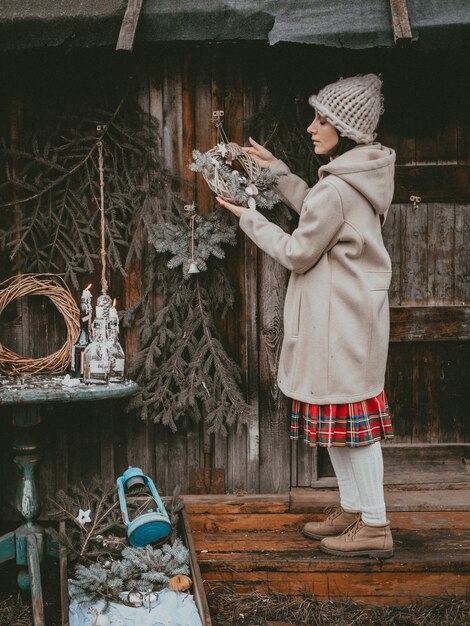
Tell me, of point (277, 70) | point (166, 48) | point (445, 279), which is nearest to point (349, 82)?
point (277, 70)

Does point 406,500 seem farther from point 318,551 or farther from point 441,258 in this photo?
point 441,258

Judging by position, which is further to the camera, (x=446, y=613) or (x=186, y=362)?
(x=186, y=362)

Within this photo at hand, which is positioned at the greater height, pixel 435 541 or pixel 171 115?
pixel 171 115

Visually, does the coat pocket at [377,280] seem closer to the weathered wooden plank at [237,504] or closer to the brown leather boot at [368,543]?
the brown leather boot at [368,543]

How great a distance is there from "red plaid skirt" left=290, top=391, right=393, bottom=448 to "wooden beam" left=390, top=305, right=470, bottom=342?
0.82m

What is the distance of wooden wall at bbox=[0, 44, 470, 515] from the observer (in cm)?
412

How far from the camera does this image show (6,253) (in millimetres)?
4207

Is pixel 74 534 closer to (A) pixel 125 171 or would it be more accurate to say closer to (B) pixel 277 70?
(A) pixel 125 171

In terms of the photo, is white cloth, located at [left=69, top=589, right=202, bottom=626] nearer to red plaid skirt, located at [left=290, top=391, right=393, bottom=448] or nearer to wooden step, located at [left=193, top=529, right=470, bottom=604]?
wooden step, located at [left=193, top=529, right=470, bottom=604]

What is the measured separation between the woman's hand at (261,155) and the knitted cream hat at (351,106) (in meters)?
0.50

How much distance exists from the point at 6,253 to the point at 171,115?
1187 millimetres

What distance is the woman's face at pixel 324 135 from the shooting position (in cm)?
355

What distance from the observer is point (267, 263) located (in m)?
4.19

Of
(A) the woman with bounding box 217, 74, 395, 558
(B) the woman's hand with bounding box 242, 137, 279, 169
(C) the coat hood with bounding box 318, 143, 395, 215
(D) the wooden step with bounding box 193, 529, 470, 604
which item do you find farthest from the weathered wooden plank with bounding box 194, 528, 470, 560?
(B) the woman's hand with bounding box 242, 137, 279, 169
